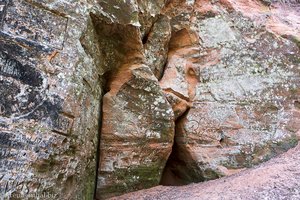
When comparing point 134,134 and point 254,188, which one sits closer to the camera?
point 254,188

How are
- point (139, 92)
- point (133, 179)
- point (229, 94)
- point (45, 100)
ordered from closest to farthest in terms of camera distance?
1. point (45, 100)
2. point (133, 179)
3. point (139, 92)
4. point (229, 94)

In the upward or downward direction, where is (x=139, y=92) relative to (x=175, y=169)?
upward

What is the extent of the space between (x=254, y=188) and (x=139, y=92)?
203 centimetres

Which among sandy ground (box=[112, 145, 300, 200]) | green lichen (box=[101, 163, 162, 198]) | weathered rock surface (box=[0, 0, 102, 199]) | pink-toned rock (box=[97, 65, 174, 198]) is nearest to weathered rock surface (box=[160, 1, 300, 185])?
sandy ground (box=[112, 145, 300, 200])

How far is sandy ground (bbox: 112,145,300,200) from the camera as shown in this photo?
3.48 metres

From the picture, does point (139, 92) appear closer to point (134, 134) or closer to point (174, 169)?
point (134, 134)

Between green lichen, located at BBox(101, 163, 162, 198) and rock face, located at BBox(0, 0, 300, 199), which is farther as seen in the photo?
green lichen, located at BBox(101, 163, 162, 198)

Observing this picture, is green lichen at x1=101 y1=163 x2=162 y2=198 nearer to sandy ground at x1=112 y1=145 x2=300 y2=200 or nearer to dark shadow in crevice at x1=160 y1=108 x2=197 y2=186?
sandy ground at x1=112 y1=145 x2=300 y2=200

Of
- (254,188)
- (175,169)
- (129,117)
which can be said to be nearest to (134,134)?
(129,117)

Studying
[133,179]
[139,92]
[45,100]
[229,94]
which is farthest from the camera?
[229,94]

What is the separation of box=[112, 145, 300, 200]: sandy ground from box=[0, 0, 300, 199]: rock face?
28 centimetres

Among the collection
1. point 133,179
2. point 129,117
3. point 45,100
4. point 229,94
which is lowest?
point 133,179

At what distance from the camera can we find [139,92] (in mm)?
4863

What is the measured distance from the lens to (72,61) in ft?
12.9
